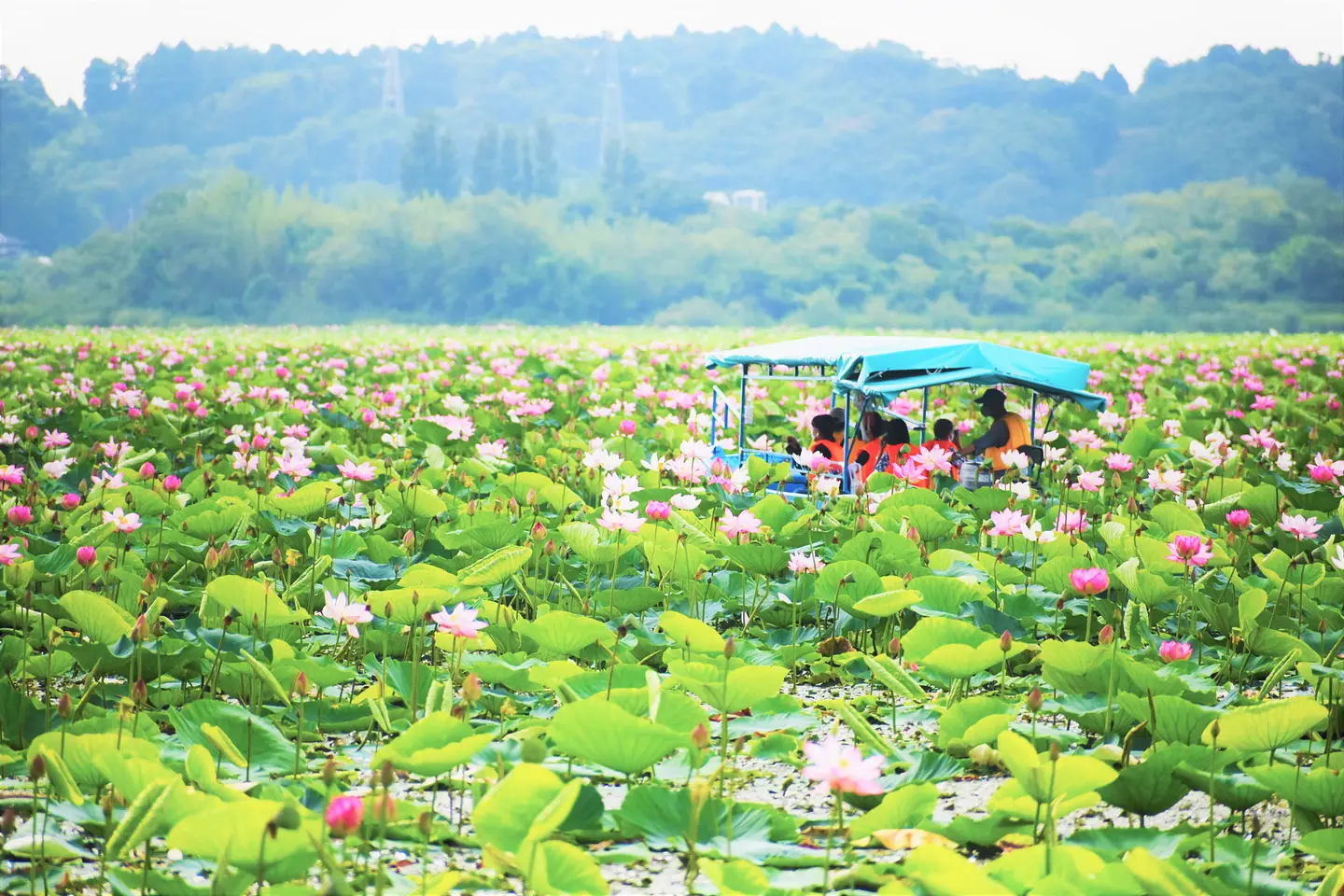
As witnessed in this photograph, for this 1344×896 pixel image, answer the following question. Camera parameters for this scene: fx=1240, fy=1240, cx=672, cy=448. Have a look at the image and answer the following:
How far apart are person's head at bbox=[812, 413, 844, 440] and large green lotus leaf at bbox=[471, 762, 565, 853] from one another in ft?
16.0

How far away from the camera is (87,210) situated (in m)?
76.9

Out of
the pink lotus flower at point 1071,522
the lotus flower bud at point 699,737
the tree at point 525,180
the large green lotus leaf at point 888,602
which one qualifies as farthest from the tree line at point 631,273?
the lotus flower bud at point 699,737

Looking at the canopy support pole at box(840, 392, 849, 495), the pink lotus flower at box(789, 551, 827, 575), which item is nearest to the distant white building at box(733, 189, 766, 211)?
the canopy support pole at box(840, 392, 849, 495)

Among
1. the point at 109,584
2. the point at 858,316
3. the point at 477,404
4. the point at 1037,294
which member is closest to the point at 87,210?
the point at 858,316

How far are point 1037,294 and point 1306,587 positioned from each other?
52942mm

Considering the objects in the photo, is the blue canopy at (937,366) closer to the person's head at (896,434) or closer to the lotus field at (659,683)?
the person's head at (896,434)

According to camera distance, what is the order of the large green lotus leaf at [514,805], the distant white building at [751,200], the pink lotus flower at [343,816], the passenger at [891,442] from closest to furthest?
the pink lotus flower at [343,816], the large green lotus leaf at [514,805], the passenger at [891,442], the distant white building at [751,200]

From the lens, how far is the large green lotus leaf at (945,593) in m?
3.44

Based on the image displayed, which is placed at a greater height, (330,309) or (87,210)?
(87,210)

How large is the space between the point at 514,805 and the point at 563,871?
0.15 metres

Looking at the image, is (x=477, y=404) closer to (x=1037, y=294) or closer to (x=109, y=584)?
(x=109, y=584)

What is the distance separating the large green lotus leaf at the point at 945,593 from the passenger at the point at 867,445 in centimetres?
271

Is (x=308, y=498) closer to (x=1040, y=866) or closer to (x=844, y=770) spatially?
(x=844, y=770)

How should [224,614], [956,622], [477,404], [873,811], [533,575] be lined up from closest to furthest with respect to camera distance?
[873,811] → [956,622] → [224,614] → [533,575] → [477,404]
